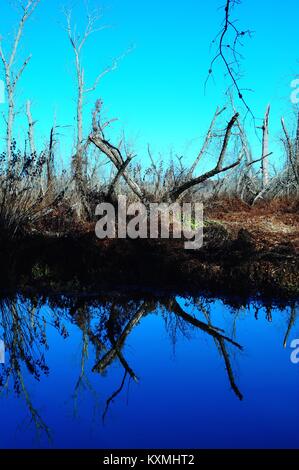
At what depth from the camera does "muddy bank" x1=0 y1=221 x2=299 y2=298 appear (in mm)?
7449

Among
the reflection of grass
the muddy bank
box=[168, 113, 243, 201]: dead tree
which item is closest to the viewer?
the muddy bank

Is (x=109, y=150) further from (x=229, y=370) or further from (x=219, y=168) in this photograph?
(x=229, y=370)

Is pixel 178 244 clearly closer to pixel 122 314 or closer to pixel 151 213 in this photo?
pixel 151 213

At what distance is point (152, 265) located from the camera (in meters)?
8.30

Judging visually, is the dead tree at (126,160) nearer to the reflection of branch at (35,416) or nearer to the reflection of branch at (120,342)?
the reflection of branch at (120,342)

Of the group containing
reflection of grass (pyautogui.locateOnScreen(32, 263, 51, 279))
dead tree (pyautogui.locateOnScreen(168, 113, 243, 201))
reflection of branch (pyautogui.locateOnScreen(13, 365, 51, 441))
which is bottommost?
reflection of branch (pyautogui.locateOnScreen(13, 365, 51, 441))

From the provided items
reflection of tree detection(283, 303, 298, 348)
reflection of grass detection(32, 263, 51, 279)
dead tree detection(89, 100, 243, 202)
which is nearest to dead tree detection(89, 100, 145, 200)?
dead tree detection(89, 100, 243, 202)

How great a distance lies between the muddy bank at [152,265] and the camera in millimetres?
7449

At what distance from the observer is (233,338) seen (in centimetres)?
543

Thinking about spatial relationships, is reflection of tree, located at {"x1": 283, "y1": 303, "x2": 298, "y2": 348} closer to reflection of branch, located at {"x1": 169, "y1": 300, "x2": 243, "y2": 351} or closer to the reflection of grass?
reflection of branch, located at {"x1": 169, "y1": 300, "x2": 243, "y2": 351}

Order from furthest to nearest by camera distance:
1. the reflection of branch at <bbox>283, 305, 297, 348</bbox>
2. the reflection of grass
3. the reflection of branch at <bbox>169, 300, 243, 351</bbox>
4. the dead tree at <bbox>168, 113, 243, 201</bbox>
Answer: the dead tree at <bbox>168, 113, 243, 201</bbox>, the reflection of grass, the reflection of branch at <bbox>169, 300, 243, 351</bbox>, the reflection of branch at <bbox>283, 305, 297, 348</bbox>

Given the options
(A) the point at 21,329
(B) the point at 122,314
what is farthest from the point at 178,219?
(A) the point at 21,329

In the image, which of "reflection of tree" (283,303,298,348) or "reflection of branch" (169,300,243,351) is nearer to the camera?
"reflection of tree" (283,303,298,348)
